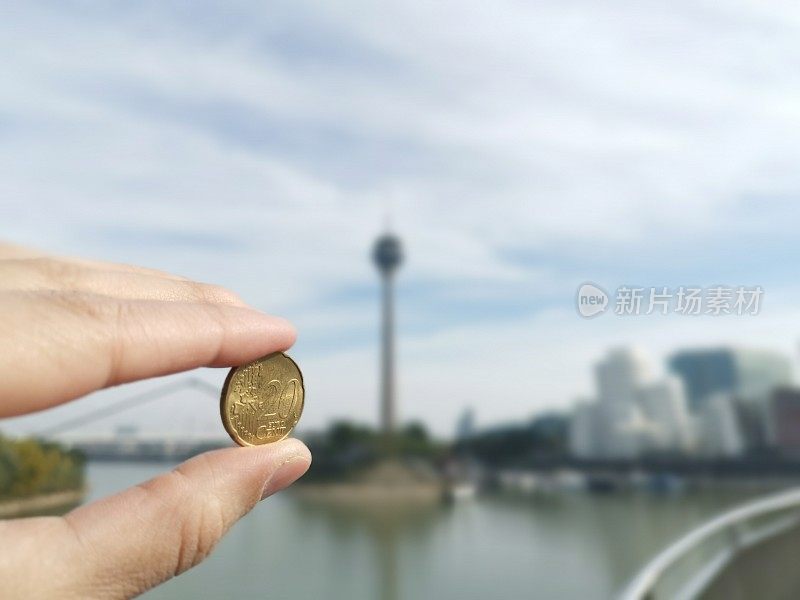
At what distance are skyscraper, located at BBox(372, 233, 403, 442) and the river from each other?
40.1 ft

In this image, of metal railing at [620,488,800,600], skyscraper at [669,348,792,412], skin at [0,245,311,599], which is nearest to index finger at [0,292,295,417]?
skin at [0,245,311,599]

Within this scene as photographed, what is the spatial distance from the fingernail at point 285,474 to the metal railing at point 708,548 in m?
1.52

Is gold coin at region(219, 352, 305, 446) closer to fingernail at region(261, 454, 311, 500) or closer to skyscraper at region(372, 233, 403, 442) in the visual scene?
fingernail at region(261, 454, 311, 500)

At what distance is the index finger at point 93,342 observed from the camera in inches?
28.9

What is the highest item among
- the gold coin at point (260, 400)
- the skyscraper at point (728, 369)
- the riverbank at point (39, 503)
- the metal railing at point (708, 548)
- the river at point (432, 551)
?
the skyscraper at point (728, 369)

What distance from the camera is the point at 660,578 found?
263cm

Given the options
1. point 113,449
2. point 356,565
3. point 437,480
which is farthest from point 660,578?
point 437,480

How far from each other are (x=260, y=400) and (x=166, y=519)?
0.95 ft

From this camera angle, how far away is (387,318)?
41.3 m

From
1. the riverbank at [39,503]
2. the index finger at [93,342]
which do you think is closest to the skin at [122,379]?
the index finger at [93,342]

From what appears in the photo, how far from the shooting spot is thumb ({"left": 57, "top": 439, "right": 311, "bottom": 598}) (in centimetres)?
83

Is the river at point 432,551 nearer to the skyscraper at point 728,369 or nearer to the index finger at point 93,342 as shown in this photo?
the index finger at point 93,342

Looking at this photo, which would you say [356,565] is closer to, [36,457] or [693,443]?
[36,457]

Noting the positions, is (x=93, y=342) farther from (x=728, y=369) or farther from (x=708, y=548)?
(x=728, y=369)
